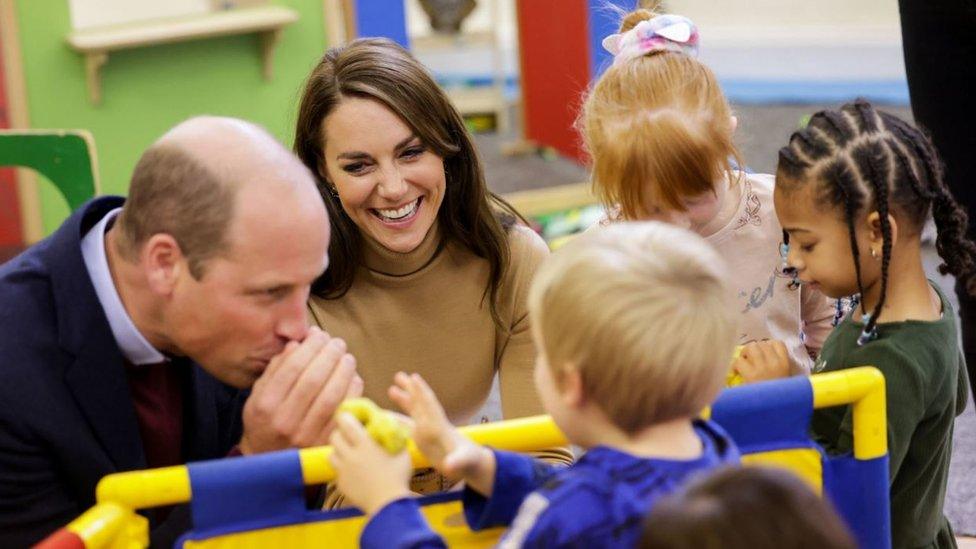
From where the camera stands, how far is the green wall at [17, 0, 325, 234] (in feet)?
12.0

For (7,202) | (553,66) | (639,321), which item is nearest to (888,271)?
(639,321)

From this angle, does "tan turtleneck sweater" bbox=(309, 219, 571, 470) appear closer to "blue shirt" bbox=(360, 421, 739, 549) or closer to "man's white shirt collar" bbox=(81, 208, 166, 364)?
"man's white shirt collar" bbox=(81, 208, 166, 364)

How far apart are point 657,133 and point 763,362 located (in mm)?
387

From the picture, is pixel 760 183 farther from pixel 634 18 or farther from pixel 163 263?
pixel 163 263

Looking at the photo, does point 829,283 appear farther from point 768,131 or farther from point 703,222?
point 768,131

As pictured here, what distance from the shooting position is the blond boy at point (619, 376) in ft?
3.18

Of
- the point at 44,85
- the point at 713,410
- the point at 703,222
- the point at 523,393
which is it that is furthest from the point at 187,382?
the point at 44,85

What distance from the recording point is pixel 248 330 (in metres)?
1.36

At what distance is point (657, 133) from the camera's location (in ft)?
5.75

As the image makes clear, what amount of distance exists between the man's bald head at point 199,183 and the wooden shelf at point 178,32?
8.00ft

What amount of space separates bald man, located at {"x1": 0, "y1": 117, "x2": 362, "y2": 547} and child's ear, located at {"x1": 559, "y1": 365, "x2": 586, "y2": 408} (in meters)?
0.38

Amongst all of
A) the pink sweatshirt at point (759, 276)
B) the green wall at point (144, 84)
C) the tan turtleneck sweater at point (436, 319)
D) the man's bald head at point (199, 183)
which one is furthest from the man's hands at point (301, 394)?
the green wall at point (144, 84)

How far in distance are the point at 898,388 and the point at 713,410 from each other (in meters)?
0.25

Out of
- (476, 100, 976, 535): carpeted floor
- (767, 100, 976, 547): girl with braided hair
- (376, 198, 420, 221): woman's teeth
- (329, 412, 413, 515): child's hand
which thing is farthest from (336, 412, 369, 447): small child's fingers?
(476, 100, 976, 535): carpeted floor
